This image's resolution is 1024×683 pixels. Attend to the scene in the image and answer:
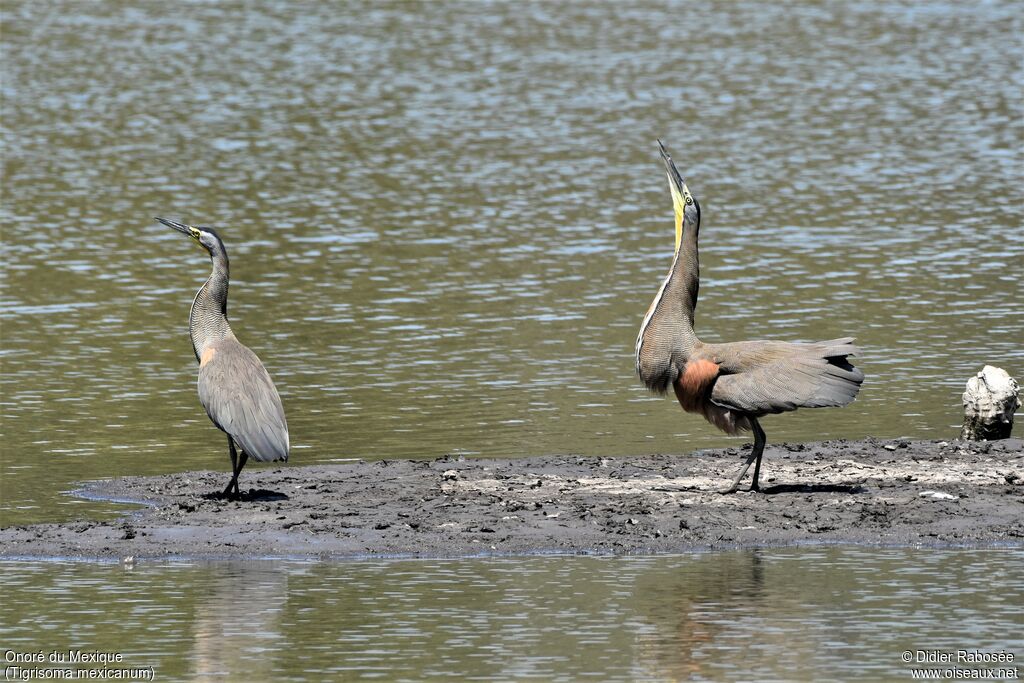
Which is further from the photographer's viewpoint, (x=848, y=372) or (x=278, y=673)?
(x=848, y=372)

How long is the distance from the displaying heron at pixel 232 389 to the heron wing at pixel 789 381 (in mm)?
3578

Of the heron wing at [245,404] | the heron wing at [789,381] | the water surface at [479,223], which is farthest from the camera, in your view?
the water surface at [479,223]

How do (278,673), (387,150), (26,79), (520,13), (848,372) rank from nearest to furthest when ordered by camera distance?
(278,673), (848,372), (387,150), (26,79), (520,13)

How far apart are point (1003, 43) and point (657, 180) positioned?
85.3 feet

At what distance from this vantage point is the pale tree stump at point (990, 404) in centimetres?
1842

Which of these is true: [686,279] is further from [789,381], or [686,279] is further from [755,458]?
[755,458]

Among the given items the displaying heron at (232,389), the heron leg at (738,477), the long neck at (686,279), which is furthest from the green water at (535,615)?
the long neck at (686,279)

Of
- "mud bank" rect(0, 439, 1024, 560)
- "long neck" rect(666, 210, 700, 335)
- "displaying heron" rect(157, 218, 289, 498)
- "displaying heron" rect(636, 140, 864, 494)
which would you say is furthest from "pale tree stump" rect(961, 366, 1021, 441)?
"displaying heron" rect(157, 218, 289, 498)

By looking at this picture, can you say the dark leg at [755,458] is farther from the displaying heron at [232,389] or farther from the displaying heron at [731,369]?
the displaying heron at [232,389]

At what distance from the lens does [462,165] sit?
4112 centimetres

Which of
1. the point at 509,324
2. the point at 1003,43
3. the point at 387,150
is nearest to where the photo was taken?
the point at 509,324

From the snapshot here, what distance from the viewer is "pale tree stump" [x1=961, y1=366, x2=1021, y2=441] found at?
18422mm

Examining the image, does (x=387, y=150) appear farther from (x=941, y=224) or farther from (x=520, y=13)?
(x=520, y=13)

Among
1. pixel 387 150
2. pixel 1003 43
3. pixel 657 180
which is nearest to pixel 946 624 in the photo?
pixel 657 180
